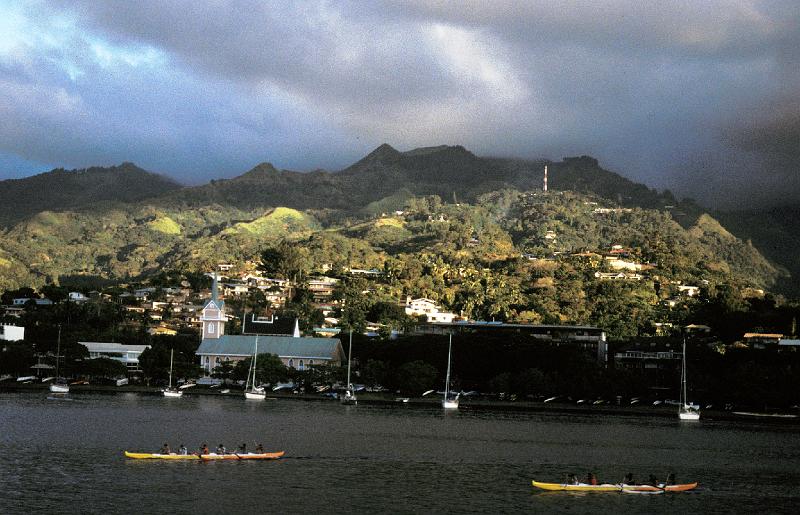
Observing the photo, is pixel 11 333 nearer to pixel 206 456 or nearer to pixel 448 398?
pixel 448 398

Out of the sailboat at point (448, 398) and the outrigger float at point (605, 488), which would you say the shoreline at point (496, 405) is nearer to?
the sailboat at point (448, 398)

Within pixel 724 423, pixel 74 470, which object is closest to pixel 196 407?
pixel 74 470

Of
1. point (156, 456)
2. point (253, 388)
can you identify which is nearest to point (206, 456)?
point (156, 456)

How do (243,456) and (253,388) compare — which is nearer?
(243,456)

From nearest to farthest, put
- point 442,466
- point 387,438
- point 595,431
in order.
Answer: point 442,466 < point 387,438 < point 595,431

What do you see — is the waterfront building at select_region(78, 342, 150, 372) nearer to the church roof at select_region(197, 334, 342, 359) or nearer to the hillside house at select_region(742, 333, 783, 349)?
the church roof at select_region(197, 334, 342, 359)

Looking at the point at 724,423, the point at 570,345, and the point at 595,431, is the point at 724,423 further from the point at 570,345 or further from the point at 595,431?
the point at 570,345
